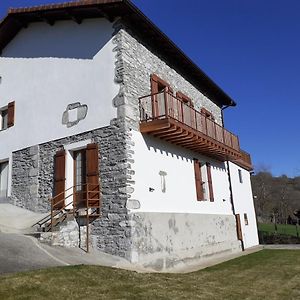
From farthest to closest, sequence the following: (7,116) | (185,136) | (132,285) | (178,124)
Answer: (7,116)
(185,136)
(178,124)
(132,285)

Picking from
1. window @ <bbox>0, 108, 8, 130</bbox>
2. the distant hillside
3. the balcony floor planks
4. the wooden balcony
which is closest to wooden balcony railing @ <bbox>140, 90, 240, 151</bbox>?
the wooden balcony

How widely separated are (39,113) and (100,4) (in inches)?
187

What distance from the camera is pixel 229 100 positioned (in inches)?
831

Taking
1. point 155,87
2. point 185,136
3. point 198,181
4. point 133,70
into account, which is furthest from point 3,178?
point 198,181

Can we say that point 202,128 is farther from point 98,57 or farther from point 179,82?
point 98,57

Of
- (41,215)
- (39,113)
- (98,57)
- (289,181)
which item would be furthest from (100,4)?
(289,181)

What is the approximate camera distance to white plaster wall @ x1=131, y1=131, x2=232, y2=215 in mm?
11523

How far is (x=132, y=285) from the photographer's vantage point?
7266 millimetres

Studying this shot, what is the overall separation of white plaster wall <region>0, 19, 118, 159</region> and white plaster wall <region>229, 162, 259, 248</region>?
10.5 metres

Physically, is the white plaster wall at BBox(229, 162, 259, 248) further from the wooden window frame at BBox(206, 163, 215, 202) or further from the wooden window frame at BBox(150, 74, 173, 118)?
the wooden window frame at BBox(150, 74, 173, 118)

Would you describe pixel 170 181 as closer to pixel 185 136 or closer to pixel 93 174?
pixel 185 136

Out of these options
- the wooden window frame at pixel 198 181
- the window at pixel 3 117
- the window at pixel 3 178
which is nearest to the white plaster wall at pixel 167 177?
the wooden window frame at pixel 198 181

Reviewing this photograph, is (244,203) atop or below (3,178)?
below

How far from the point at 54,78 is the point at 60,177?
3894 millimetres
